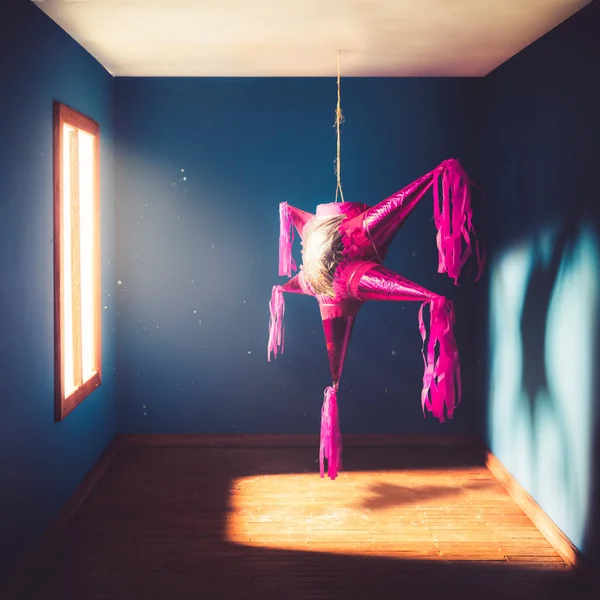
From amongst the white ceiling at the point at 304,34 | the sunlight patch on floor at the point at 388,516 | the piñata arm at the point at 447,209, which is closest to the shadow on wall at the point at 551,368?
the sunlight patch on floor at the point at 388,516

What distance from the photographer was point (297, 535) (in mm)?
2846

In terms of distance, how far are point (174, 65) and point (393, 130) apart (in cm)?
130

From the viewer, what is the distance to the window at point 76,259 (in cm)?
284

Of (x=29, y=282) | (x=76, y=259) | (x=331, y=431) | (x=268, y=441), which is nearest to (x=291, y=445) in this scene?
(x=268, y=441)

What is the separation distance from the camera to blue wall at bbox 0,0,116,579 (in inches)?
91.6

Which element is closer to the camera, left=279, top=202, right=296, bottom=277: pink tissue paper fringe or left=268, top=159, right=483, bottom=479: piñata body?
left=268, top=159, right=483, bottom=479: piñata body

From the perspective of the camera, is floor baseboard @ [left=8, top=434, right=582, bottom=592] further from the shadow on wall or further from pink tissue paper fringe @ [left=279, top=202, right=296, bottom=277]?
pink tissue paper fringe @ [left=279, top=202, right=296, bottom=277]

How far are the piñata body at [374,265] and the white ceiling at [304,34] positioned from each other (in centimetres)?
76

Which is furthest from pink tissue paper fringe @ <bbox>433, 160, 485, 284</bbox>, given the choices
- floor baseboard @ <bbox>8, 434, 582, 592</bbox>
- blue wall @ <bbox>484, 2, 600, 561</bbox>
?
floor baseboard @ <bbox>8, 434, 582, 592</bbox>

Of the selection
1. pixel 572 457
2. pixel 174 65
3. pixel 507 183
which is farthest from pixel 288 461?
pixel 174 65

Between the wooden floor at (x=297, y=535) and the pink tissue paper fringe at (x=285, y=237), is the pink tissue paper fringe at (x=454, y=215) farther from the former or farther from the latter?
the wooden floor at (x=297, y=535)

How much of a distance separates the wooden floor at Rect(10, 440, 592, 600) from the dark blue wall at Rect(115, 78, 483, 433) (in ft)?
1.15

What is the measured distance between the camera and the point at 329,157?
154 inches

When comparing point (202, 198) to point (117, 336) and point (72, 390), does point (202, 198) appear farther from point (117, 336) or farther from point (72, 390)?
point (72, 390)
